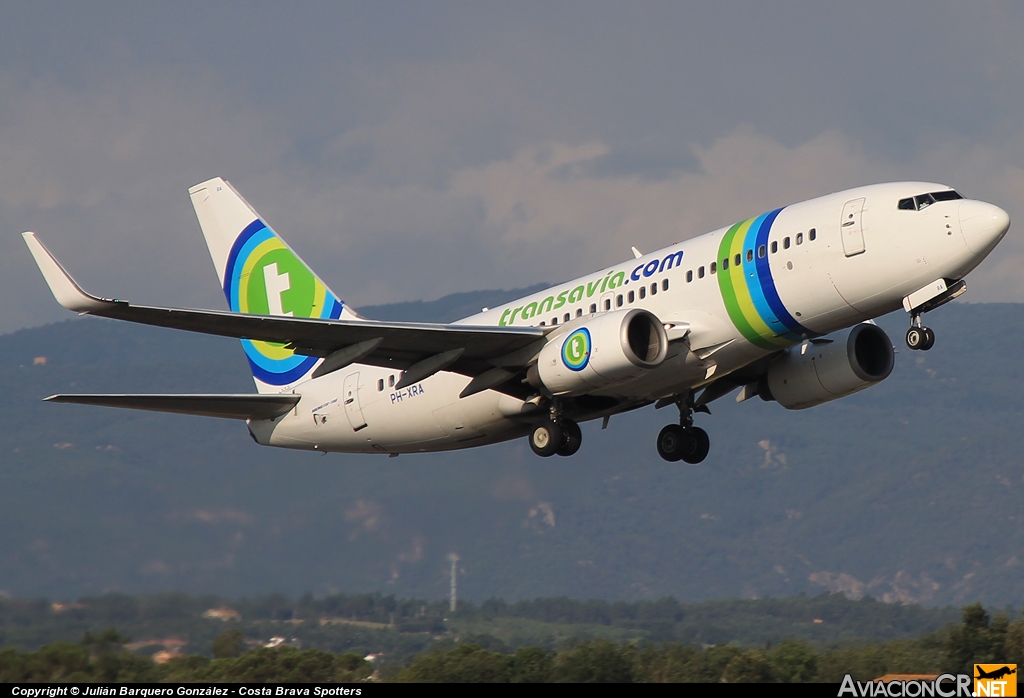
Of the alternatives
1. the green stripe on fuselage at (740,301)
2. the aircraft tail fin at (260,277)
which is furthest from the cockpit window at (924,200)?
the aircraft tail fin at (260,277)

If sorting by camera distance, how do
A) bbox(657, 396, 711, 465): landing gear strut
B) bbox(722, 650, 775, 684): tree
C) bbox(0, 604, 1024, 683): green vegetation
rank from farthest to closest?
Result: bbox(722, 650, 775, 684): tree → bbox(657, 396, 711, 465): landing gear strut → bbox(0, 604, 1024, 683): green vegetation

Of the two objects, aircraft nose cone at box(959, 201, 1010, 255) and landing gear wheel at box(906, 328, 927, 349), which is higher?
aircraft nose cone at box(959, 201, 1010, 255)

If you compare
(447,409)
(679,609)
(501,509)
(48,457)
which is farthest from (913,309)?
(679,609)

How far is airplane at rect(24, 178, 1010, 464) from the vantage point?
28188mm

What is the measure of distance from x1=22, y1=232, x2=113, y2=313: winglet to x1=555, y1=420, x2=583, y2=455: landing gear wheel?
38.5 ft

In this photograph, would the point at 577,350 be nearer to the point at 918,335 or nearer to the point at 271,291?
the point at 918,335

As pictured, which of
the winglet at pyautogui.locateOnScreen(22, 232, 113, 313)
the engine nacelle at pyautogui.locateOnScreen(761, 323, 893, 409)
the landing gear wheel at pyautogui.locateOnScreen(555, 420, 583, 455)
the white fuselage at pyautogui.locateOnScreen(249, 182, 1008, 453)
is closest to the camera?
the winglet at pyautogui.locateOnScreen(22, 232, 113, 313)

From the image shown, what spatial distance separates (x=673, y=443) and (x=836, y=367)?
4777 millimetres

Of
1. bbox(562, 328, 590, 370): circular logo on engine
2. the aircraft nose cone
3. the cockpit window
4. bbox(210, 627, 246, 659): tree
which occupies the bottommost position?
bbox(210, 627, 246, 659): tree

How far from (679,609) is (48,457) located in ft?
144

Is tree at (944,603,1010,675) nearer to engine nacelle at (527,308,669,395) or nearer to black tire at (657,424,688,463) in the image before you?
black tire at (657,424,688,463)

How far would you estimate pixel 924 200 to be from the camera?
28.5m

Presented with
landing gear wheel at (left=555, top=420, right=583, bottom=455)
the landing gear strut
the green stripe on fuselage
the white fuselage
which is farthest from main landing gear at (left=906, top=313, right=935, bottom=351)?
landing gear wheel at (left=555, top=420, right=583, bottom=455)

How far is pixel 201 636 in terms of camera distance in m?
32.0
